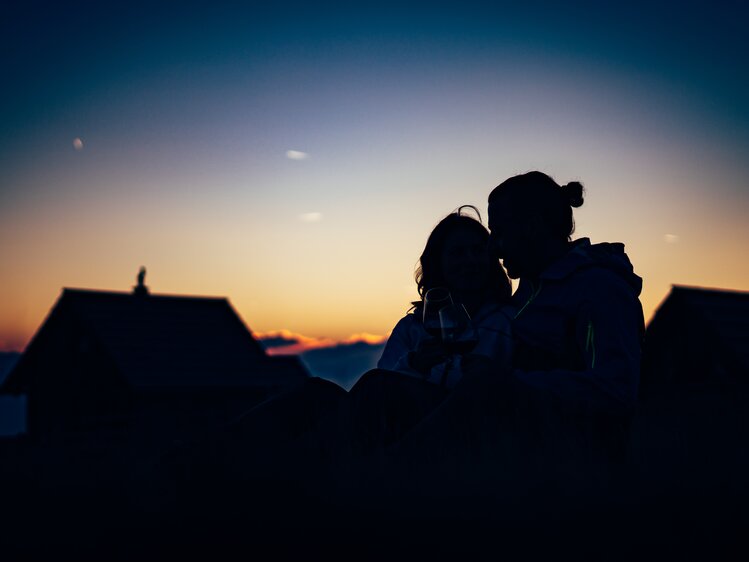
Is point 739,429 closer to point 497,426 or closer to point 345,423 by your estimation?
point 497,426

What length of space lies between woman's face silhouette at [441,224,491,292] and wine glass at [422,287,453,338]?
3.05 ft

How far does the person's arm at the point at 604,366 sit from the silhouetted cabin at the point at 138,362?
14166mm

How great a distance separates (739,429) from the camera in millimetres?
3535

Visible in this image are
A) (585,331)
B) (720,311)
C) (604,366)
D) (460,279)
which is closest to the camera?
(604,366)

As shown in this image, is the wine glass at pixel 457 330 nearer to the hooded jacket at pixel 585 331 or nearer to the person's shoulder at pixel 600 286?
the hooded jacket at pixel 585 331

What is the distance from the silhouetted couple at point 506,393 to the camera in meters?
2.37

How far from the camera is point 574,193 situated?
12.3 ft

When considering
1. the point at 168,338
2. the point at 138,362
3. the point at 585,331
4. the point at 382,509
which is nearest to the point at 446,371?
the point at 585,331

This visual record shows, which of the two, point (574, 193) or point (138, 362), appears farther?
point (138, 362)

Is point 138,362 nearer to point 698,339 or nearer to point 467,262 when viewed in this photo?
point 698,339

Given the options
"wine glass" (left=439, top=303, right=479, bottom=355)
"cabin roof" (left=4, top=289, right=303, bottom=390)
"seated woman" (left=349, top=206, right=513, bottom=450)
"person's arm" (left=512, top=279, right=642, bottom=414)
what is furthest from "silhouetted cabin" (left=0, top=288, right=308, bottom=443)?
"person's arm" (left=512, top=279, right=642, bottom=414)

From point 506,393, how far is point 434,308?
0.92 m

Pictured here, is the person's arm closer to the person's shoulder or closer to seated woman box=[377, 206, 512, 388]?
the person's shoulder

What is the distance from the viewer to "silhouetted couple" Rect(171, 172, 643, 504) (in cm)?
237
